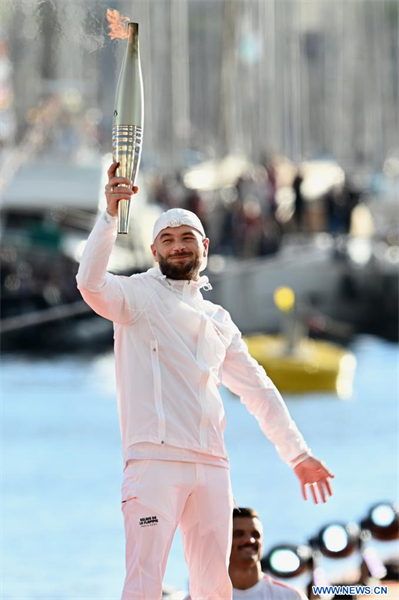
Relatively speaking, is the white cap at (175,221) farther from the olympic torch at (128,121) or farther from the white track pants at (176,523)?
the white track pants at (176,523)

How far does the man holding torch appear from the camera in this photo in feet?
14.9

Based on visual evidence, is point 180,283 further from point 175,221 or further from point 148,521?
point 148,521

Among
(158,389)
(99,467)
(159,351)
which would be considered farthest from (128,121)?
(99,467)

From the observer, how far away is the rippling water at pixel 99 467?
13094 millimetres

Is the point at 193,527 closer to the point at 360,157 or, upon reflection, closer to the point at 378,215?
the point at 378,215

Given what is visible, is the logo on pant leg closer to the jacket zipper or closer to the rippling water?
the jacket zipper

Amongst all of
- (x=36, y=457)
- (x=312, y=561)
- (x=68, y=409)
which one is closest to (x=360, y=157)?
(x=68, y=409)

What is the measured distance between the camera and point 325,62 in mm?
46062

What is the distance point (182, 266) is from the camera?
4754mm

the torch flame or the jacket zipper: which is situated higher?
the torch flame

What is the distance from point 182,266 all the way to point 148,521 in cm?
84

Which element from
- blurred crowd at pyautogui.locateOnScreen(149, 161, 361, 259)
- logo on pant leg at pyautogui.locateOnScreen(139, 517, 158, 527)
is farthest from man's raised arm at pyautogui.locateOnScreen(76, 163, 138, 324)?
blurred crowd at pyautogui.locateOnScreen(149, 161, 361, 259)

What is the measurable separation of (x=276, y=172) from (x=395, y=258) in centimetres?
319

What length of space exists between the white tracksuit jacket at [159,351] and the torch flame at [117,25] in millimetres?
787
